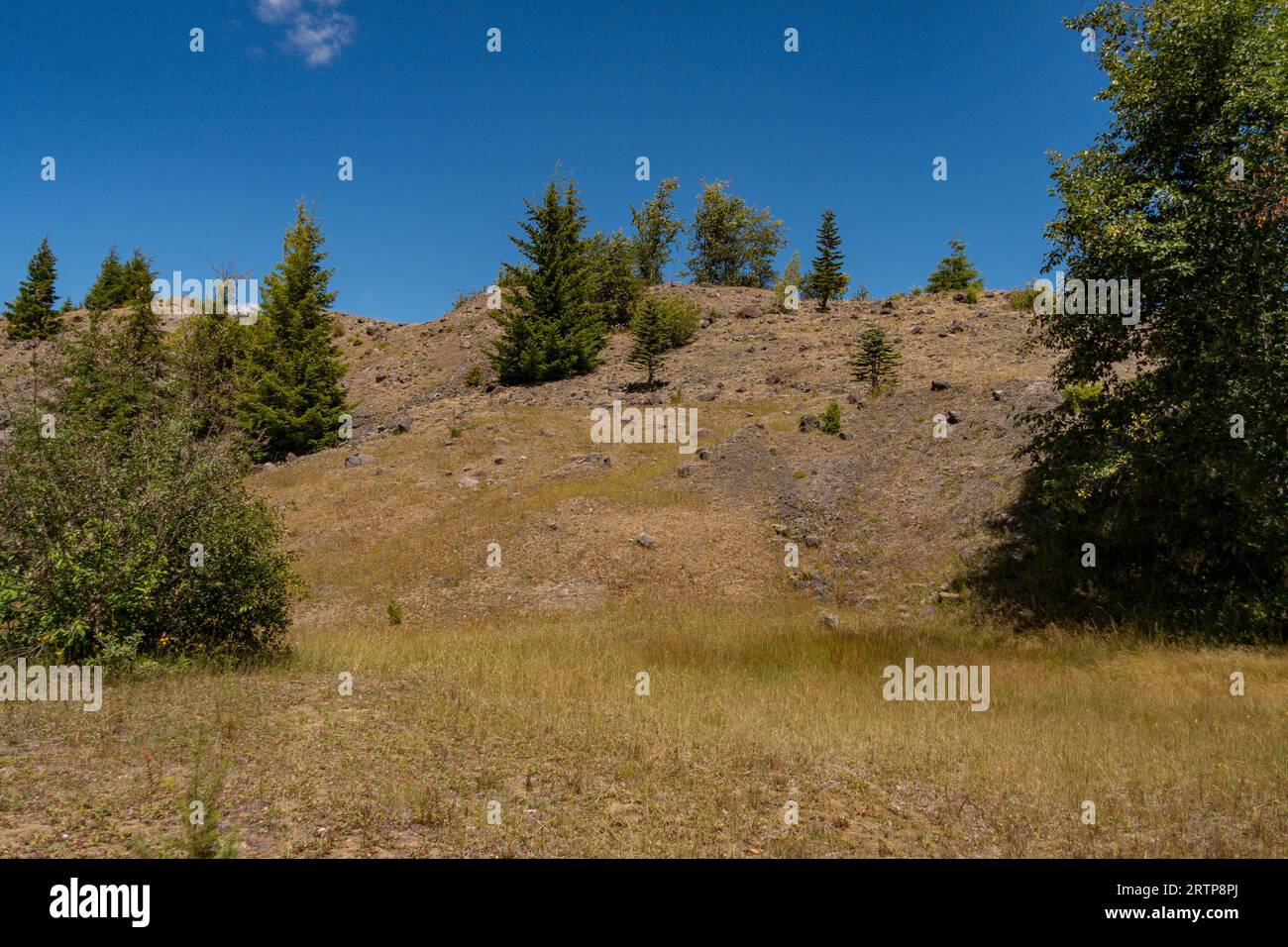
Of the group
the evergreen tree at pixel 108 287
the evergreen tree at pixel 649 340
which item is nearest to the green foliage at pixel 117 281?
the evergreen tree at pixel 108 287

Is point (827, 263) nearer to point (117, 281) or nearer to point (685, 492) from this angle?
point (685, 492)

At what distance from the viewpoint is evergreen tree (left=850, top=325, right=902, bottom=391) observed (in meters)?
33.7

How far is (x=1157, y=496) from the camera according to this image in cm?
1545

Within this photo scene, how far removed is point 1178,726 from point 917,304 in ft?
162

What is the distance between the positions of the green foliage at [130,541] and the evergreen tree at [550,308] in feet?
105

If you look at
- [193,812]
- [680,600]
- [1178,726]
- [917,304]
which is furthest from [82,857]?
[917,304]

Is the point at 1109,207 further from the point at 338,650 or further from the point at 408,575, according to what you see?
the point at 408,575

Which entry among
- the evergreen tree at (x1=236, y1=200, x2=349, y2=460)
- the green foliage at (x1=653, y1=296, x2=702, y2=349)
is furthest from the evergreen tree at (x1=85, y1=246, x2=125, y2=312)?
the green foliage at (x1=653, y1=296, x2=702, y2=349)

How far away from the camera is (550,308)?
1796 inches

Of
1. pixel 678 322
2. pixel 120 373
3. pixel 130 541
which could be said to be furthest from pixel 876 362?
pixel 120 373

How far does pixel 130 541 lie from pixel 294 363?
30.5 m

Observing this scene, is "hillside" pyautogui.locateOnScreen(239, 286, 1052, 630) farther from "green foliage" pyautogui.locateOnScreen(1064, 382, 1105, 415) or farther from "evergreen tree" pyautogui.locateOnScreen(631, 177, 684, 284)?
"evergreen tree" pyautogui.locateOnScreen(631, 177, 684, 284)

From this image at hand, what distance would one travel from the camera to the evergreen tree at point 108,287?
61188 millimetres

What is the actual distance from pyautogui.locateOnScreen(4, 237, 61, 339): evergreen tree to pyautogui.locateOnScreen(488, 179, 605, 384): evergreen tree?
4294cm
